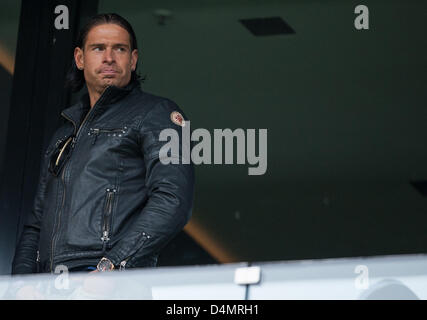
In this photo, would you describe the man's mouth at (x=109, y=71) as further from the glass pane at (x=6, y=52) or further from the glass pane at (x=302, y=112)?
the glass pane at (x=302, y=112)

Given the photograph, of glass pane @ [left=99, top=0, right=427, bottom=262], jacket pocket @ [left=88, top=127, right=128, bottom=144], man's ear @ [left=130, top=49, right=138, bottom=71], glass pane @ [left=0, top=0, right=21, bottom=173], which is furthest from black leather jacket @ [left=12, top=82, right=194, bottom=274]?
glass pane @ [left=99, top=0, right=427, bottom=262]

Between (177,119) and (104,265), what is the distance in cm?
48

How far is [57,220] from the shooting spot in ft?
7.95

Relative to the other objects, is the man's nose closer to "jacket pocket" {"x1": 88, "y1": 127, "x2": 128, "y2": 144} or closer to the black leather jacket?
the black leather jacket

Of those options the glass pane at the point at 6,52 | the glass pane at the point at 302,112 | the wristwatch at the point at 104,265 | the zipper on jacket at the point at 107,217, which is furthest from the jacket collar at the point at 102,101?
the glass pane at the point at 302,112

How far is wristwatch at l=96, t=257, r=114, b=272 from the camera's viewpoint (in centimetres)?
221

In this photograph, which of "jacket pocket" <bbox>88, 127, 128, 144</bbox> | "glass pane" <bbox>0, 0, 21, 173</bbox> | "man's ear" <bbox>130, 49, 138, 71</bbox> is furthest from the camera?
"glass pane" <bbox>0, 0, 21, 173</bbox>

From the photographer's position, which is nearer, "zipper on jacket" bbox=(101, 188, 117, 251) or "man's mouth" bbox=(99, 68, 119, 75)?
"zipper on jacket" bbox=(101, 188, 117, 251)

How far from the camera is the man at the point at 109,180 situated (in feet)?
7.39

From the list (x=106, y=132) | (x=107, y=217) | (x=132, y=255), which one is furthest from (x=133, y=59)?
(x=132, y=255)

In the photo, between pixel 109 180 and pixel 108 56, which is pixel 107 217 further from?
pixel 108 56

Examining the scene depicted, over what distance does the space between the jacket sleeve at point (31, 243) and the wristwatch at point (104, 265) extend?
393 millimetres

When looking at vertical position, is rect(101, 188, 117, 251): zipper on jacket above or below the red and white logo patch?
below

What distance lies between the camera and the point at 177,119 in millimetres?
2459
